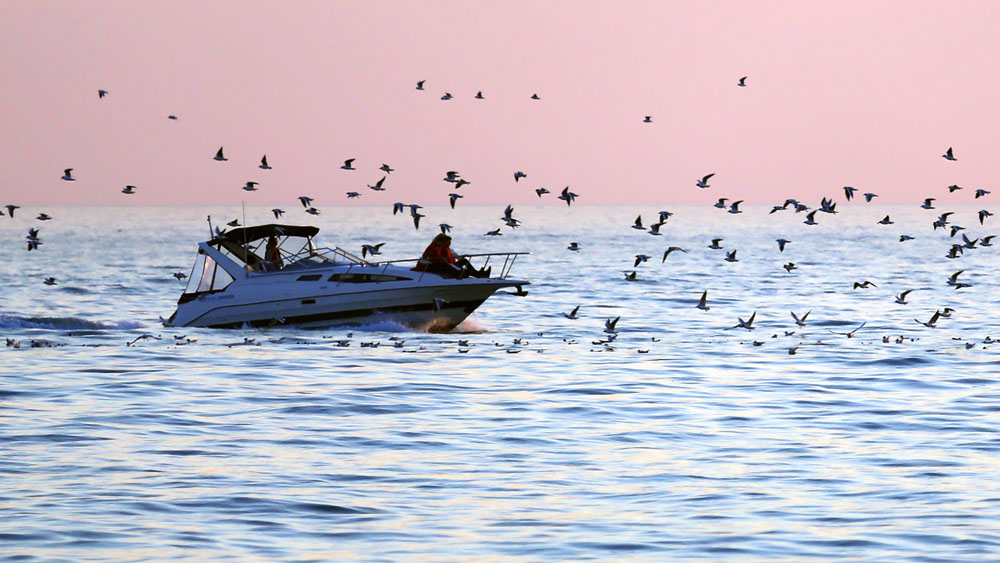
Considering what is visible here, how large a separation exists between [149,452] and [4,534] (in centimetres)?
437

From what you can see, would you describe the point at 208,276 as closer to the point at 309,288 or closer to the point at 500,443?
the point at 309,288

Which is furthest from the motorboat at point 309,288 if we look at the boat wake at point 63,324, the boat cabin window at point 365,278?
the boat wake at point 63,324

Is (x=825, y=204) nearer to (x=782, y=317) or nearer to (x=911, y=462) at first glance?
(x=782, y=317)

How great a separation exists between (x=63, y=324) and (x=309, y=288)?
25.9 ft

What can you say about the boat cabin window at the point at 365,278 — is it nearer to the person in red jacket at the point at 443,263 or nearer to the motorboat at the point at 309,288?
the motorboat at the point at 309,288

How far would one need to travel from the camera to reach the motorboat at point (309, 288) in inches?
1328

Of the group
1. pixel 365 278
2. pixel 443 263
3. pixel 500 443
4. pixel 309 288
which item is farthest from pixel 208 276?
pixel 500 443

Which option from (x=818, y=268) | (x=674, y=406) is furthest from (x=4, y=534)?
(x=818, y=268)

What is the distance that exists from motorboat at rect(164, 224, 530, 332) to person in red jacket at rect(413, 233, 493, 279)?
0.13m

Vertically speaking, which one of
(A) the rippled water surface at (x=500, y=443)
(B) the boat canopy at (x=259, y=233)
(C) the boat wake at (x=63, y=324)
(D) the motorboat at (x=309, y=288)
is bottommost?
(A) the rippled water surface at (x=500, y=443)

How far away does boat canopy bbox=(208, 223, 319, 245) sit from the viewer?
3453cm

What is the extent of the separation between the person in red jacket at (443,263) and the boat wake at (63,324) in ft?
27.0

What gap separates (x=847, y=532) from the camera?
13.6 meters

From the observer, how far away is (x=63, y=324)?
38.1 metres
